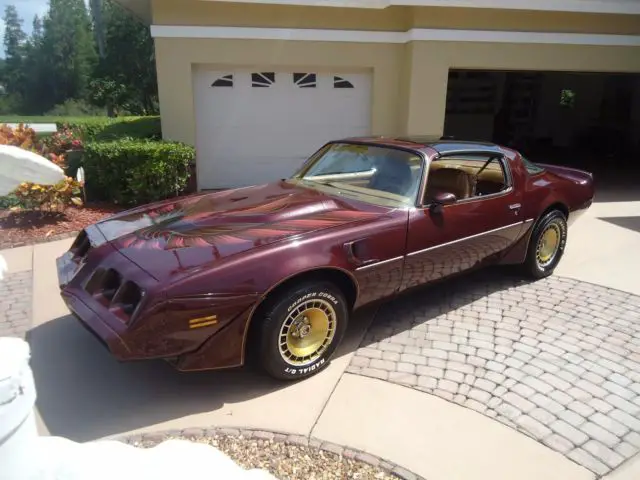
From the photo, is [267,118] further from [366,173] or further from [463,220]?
[463,220]

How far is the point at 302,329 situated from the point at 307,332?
2.4 inches

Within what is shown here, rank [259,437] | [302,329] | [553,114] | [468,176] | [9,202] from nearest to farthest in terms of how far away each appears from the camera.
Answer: [259,437], [302,329], [468,176], [9,202], [553,114]

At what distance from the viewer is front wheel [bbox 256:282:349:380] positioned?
121 inches

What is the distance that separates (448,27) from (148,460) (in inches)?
368

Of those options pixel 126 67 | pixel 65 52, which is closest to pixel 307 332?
pixel 126 67

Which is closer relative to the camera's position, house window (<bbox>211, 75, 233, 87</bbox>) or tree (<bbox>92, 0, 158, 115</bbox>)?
house window (<bbox>211, 75, 233, 87</bbox>)

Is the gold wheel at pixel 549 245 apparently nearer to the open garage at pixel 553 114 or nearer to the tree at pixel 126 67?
the open garage at pixel 553 114

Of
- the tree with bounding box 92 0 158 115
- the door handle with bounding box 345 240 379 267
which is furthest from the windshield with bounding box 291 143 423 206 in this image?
the tree with bounding box 92 0 158 115

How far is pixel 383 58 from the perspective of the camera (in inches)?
369

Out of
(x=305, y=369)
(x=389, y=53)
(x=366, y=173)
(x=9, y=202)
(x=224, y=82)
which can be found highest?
(x=389, y=53)

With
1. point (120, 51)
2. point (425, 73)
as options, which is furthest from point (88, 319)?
point (120, 51)

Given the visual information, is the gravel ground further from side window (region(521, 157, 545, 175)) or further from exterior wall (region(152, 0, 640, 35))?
exterior wall (region(152, 0, 640, 35))

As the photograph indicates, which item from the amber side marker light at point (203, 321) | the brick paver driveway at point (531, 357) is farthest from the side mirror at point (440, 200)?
the amber side marker light at point (203, 321)

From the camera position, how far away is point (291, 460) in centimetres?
262
